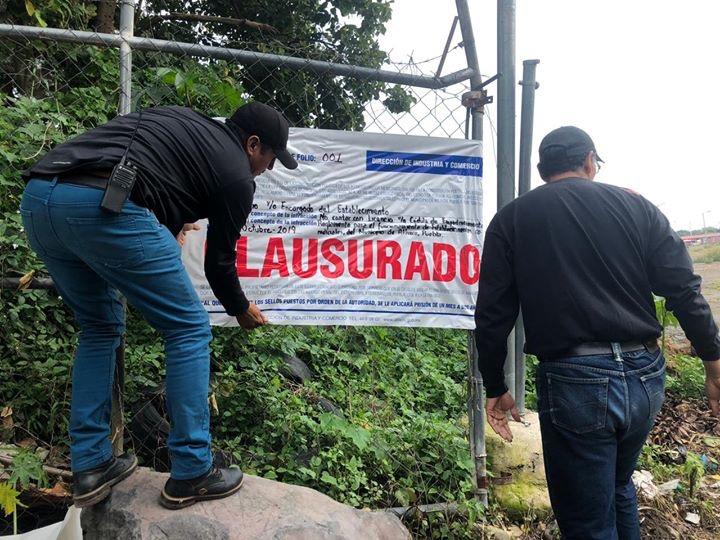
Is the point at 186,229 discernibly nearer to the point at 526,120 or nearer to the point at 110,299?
the point at 110,299

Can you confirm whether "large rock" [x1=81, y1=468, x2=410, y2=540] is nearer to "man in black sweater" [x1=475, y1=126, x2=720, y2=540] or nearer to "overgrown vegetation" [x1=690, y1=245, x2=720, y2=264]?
"man in black sweater" [x1=475, y1=126, x2=720, y2=540]

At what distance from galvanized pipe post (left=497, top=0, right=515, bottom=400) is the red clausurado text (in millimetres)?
391

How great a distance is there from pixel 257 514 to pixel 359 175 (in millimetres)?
1608

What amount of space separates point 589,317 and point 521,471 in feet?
4.87

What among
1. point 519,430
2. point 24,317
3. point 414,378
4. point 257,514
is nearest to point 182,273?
point 257,514

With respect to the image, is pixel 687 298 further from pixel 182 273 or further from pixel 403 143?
pixel 182 273

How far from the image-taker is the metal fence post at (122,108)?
7.52 feet

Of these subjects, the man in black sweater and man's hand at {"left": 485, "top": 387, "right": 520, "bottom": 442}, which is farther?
man's hand at {"left": 485, "top": 387, "right": 520, "bottom": 442}

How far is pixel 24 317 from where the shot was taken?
3016 millimetres

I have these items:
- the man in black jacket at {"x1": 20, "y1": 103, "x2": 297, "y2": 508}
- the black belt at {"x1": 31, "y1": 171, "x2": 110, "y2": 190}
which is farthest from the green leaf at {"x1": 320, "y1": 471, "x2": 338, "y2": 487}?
the black belt at {"x1": 31, "y1": 171, "x2": 110, "y2": 190}

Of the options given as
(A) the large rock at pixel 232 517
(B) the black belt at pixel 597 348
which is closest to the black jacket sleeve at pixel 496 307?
(B) the black belt at pixel 597 348

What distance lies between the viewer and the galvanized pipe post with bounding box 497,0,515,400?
2730 millimetres

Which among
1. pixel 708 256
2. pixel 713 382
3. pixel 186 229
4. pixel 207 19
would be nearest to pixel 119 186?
pixel 186 229

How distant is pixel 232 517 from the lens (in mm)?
1854
